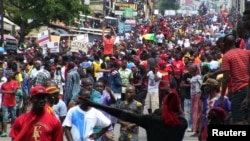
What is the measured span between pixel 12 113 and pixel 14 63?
9.02 ft

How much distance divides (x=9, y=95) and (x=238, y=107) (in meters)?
10.4

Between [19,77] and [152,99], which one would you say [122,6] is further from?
[152,99]

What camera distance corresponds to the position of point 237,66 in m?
10.7

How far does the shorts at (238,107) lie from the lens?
9.90 metres

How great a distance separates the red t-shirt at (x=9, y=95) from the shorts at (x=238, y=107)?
32.3 ft

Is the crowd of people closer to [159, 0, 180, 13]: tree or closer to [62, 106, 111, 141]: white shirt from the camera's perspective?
[62, 106, 111, 141]: white shirt

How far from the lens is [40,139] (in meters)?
9.59

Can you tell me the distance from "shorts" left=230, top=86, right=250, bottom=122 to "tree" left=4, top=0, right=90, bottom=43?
3005cm

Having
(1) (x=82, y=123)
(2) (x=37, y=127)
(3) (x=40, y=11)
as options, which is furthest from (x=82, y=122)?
(3) (x=40, y=11)

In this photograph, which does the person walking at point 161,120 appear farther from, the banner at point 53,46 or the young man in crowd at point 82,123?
the banner at point 53,46

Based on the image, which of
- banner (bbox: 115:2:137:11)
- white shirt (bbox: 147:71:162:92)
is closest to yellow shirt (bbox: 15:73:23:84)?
white shirt (bbox: 147:71:162:92)

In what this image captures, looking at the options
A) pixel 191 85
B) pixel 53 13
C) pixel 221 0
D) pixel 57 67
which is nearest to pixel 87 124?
pixel 191 85

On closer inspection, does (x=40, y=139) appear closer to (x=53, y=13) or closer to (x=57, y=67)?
(x=57, y=67)

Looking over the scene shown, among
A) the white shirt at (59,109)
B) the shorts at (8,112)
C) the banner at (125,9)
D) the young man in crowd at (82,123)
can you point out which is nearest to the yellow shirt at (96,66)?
the shorts at (8,112)
